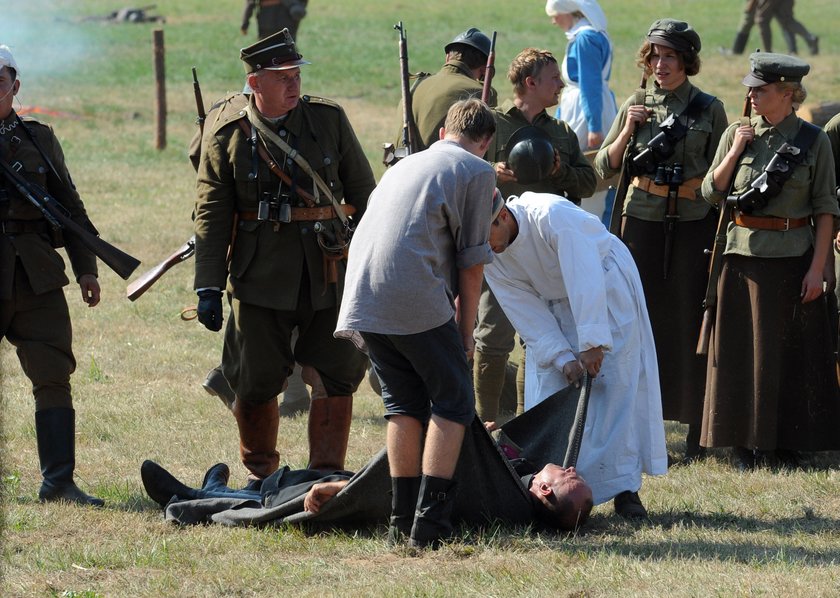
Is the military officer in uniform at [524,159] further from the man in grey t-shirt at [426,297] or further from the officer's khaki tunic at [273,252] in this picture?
the man in grey t-shirt at [426,297]

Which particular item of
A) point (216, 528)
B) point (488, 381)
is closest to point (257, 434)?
point (216, 528)

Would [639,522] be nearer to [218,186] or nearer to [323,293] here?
[323,293]

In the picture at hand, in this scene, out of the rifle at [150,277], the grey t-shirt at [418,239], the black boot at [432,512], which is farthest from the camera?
the rifle at [150,277]

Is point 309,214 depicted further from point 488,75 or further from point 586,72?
point 586,72

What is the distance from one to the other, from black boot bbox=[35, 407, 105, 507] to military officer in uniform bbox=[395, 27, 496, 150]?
248cm

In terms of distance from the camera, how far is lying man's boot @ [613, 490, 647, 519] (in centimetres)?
578

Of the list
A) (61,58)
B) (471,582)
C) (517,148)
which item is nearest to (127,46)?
(61,58)

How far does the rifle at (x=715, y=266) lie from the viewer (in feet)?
A: 21.8

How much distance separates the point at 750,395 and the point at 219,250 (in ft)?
9.15

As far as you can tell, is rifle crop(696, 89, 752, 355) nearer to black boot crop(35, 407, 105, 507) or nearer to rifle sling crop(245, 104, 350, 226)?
rifle sling crop(245, 104, 350, 226)

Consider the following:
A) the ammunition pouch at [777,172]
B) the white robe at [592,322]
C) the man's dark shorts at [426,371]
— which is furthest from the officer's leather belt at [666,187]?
the man's dark shorts at [426,371]

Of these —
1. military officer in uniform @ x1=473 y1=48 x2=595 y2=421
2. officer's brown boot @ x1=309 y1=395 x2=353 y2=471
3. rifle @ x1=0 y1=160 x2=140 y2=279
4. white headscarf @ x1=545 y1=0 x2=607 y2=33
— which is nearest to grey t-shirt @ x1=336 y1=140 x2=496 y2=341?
officer's brown boot @ x1=309 y1=395 x2=353 y2=471

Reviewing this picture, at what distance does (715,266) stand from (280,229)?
2.23 meters

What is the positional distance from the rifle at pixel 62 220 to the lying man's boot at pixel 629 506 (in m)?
2.49
